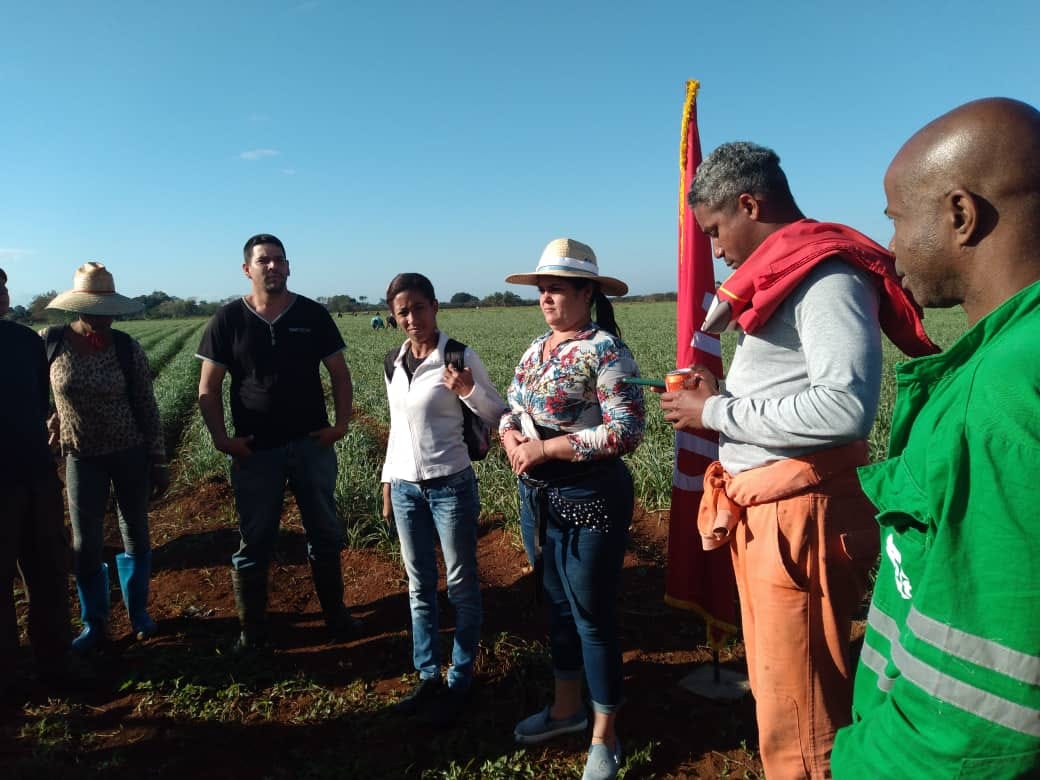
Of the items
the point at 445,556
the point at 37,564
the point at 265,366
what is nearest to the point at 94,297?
the point at 265,366

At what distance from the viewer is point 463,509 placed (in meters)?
3.14

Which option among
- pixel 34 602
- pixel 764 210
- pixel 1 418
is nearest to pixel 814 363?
pixel 764 210

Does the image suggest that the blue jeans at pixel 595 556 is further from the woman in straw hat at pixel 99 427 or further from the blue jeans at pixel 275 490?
the woman in straw hat at pixel 99 427

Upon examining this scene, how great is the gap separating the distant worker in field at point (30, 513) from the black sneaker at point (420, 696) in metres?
1.79

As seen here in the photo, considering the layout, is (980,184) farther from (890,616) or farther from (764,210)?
(764,210)

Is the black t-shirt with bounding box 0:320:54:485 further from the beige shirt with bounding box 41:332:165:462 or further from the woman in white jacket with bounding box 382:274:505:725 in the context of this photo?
the woman in white jacket with bounding box 382:274:505:725

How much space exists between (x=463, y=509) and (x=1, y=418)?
7.28 feet

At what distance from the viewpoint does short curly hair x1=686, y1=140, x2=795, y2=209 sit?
1947 mm

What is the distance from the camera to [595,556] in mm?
2588

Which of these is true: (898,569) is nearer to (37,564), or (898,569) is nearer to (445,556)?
(445,556)

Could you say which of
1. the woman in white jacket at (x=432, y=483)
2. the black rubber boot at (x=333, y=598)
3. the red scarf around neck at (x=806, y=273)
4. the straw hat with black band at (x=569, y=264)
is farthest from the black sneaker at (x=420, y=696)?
the red scarf around neck at (x=806, y=273)

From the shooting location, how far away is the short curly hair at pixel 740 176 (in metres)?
1.95

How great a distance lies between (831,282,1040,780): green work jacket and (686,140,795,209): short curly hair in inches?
44.2

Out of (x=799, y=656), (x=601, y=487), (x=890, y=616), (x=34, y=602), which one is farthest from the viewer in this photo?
(x=34, y=602)
